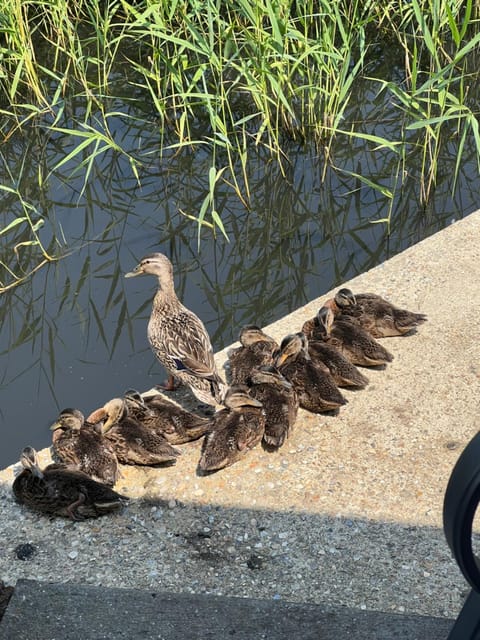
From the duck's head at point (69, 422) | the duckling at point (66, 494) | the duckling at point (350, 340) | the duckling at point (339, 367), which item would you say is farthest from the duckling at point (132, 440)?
the duckling at point (350, 340)

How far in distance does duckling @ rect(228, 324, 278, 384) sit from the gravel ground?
454mm

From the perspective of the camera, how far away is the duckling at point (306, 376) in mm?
4680

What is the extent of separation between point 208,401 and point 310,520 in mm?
940

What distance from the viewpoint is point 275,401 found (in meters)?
4.59

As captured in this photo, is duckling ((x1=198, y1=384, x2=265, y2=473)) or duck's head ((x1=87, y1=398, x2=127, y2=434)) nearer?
duckling ((x1=198, y1=384, x2=265, y2=473))

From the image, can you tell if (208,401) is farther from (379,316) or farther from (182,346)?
(379,316)

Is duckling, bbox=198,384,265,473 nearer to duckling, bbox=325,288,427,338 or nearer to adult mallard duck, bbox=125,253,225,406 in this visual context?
adult mallard duck, bbox=125,253,225,406

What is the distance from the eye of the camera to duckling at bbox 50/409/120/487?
4.26m

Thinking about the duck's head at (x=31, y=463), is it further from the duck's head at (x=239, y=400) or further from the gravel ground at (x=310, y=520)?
the duck's head at (x=239, y=400)

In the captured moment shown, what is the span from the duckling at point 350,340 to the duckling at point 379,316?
0.36 ft

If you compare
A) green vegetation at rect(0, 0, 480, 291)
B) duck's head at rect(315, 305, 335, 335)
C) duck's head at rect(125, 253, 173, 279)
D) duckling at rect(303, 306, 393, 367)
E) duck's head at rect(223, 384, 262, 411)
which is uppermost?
green vegetation at rect(0, 0, 480, 291)

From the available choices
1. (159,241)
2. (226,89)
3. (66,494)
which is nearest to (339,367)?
(66,494)

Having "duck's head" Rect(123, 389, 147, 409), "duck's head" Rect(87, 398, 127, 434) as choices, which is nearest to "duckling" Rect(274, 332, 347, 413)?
"duck's head" Rect(123, 389, 147, 409)

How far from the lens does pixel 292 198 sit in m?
7.74
